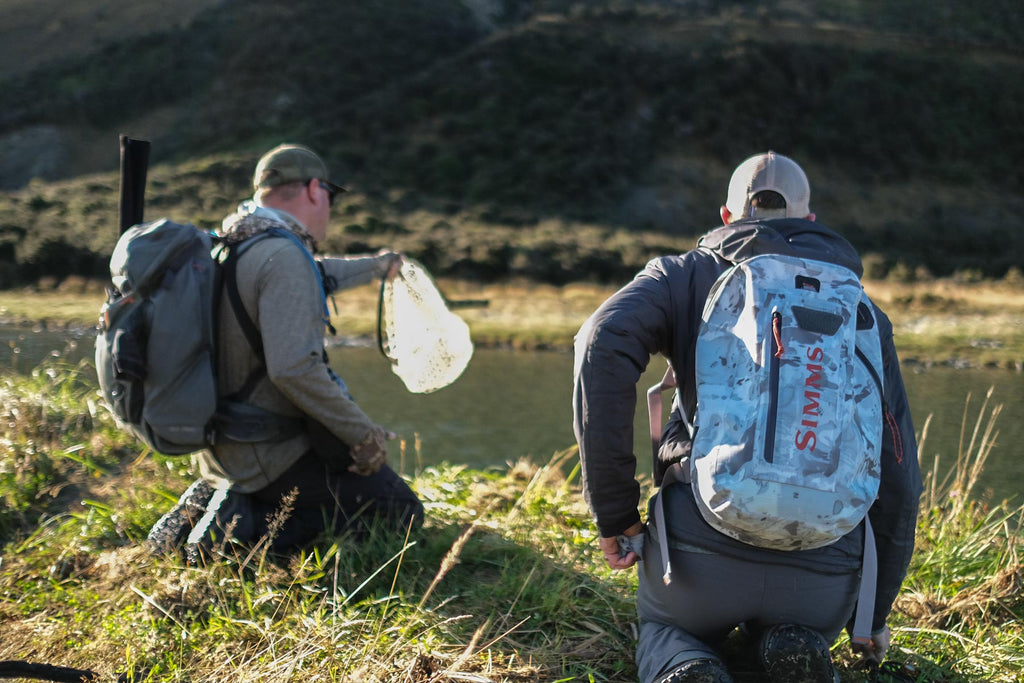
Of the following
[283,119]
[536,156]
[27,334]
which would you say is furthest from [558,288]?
[283,119]

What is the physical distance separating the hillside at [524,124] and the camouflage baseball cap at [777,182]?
21.0m

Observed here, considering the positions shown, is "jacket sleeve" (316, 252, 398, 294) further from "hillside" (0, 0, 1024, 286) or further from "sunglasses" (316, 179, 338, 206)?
"hillside" (0, 0, 1024, 286)

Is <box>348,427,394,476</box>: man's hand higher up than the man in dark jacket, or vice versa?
the man in dark jacket

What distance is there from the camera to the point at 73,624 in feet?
9.87

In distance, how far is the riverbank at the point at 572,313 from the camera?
13.9 m

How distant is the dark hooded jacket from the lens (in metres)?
2.16

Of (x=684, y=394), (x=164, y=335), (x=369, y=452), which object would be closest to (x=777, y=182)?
(x=684, y=394)

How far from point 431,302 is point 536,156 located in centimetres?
3385

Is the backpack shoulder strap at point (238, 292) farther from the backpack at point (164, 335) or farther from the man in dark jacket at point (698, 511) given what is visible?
the man in dark jacket at point (698, 511)

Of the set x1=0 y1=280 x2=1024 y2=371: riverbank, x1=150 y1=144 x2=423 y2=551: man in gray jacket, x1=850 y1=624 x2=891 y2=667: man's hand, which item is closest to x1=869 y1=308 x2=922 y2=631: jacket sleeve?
x1=850 y1=624 x2=891 y2=667: man's hand

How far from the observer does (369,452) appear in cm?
320

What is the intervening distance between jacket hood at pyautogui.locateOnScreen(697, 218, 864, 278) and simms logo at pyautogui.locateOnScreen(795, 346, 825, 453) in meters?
0.28

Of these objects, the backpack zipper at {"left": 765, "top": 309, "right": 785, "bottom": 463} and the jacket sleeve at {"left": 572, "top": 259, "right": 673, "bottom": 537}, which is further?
the jacket sleeve at {"left": 572, "top": 259, "right": 673, "bottom": 537}

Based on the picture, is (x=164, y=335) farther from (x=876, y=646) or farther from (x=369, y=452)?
(x=876, y=646)
